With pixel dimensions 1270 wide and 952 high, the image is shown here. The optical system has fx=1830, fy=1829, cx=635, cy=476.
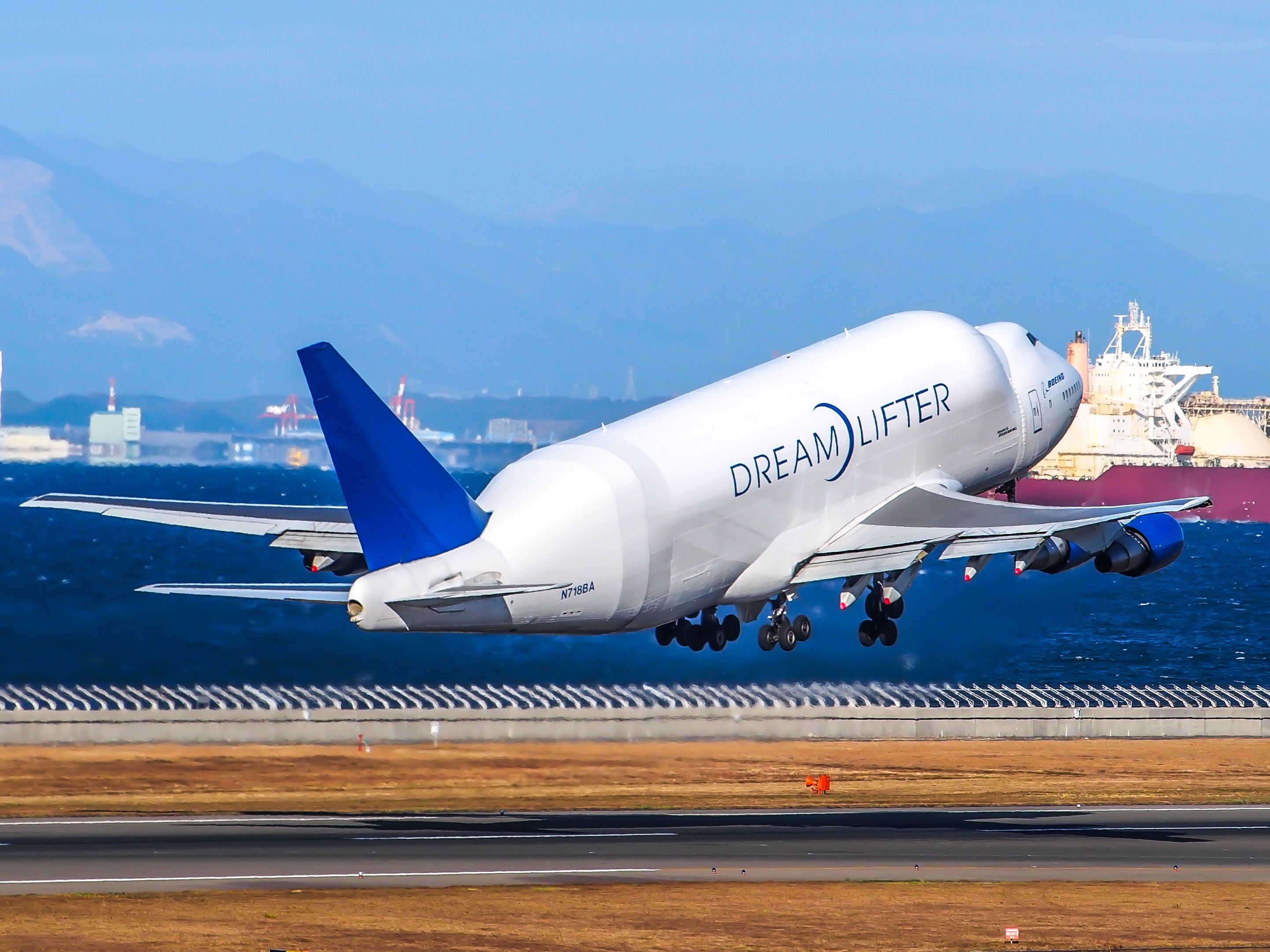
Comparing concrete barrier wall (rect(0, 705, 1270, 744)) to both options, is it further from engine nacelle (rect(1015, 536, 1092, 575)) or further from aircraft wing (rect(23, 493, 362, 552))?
engine nacelle (rect(1015, 536, 1092, 575))

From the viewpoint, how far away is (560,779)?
5741 cm

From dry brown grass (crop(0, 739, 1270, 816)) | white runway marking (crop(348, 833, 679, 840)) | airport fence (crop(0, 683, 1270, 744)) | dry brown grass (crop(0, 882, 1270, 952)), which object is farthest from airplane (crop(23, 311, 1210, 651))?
airport fence (crop(0, 683, 1270, 744))

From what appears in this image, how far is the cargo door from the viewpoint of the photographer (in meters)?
52.1

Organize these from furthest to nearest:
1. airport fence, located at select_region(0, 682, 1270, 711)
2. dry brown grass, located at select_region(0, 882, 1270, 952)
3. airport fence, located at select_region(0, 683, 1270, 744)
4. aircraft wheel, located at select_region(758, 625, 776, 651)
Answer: airport fence, located at select_region(0, 682, 1270, 711) < airport fence, located at select_region(0, 683, 1270, 744) < aircraft wheel, located at select_region(758, 625, 776, 651) < dry brown grass, located at select_region(0, 882, 1270, 952)

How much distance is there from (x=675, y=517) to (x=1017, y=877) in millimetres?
11085

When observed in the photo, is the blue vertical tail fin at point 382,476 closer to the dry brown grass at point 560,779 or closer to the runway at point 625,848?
the runway at point 625,848

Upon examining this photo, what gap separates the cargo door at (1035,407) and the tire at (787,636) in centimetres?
1150

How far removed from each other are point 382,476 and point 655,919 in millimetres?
10128

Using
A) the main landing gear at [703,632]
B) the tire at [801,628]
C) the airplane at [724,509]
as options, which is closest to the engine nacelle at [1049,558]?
the airplane at [724,509]

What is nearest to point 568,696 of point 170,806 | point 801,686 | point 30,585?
point 801,686

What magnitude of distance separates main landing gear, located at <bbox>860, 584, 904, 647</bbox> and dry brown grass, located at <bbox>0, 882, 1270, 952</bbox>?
25.9 feet

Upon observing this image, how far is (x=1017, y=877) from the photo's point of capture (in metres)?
40.8

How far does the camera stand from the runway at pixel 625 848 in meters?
40.3

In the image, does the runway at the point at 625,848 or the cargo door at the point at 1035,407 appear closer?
the runway at the point at 625,848
